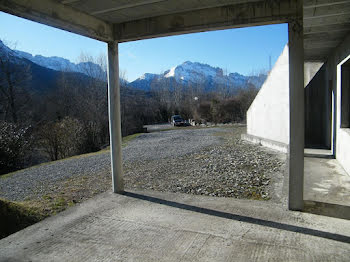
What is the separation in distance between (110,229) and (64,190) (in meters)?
3.62

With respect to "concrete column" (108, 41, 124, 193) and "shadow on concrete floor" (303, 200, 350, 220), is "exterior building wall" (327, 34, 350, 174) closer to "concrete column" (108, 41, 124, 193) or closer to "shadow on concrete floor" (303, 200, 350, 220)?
"shadow on concrete floor" (303, 200, 350, 220)

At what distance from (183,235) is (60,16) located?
143 inches

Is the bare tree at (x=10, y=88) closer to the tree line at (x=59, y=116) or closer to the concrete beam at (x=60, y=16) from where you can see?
the tree line at (x=59, y=116)

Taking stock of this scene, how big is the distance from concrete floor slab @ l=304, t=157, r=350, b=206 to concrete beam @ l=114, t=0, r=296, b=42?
3076mm

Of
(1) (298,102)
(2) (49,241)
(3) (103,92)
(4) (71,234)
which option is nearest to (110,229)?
(4) (71,234)

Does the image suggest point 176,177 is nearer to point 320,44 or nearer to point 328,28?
point 328,28

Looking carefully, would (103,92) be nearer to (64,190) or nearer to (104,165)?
(104,165)

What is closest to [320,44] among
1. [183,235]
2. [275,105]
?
[275,105]

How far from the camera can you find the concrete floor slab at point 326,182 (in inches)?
176

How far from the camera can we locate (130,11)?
423 cm

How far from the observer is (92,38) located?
4641 millimetres

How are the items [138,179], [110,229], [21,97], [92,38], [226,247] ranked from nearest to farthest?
[226,247]
[110,229]
[92,38]
[138,179]
[21,97]

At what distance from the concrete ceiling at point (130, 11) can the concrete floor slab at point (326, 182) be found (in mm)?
3086

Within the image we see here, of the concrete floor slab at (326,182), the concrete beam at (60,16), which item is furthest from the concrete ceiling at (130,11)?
the concrete floor slab at (326,182)
